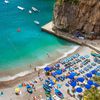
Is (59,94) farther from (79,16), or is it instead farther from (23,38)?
(79,16)

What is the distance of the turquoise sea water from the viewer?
230 feet

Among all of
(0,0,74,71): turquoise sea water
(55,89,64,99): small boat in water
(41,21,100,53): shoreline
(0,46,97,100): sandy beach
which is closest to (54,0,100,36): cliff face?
(41,21,100,53): shoreline

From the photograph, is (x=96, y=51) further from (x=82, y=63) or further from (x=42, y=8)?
(x=42, y=8)

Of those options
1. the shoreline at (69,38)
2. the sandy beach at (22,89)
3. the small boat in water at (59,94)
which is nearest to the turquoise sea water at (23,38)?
the shoreline at (69,38)

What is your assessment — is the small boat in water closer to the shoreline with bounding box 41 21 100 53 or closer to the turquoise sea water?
the turquoise sea water

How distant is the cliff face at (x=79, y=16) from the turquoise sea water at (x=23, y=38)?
4575mm

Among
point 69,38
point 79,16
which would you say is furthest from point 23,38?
point 79,16

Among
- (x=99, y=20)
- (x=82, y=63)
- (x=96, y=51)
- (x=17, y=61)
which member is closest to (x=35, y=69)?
(x=17, y=61)

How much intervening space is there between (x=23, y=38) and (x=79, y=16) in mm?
15633

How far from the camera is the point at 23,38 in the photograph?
79.8 meters

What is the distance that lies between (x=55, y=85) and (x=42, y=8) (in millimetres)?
47469

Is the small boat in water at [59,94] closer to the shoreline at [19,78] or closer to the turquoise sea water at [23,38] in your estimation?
the shoreline at [19,78]

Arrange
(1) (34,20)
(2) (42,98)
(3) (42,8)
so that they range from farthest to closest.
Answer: (3) (42,8)
(1) (34,20)
(2) (42,98)

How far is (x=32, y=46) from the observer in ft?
249
